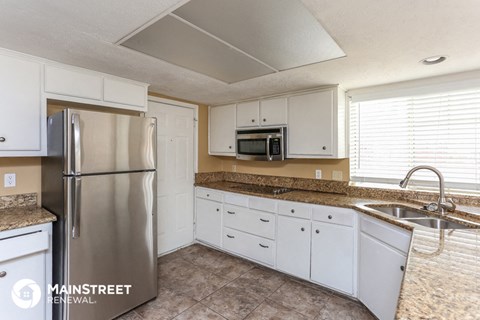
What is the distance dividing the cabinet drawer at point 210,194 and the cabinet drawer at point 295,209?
3.06 ft

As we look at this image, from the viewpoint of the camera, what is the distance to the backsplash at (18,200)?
209 centimetres

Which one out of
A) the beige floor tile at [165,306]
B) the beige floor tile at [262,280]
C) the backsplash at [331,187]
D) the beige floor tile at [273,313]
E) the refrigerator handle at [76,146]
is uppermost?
the refrigerator handle at [76,146]

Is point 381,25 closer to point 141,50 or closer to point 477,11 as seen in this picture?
point 477,11

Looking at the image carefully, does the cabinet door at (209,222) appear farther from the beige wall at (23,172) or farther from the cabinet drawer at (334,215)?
the beige wall at (23,172)

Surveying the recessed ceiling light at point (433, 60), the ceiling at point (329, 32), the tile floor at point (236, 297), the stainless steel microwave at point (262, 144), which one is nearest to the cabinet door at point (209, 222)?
the tile floor at point (236, 297)

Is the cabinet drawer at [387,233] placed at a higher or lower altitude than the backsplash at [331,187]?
lower

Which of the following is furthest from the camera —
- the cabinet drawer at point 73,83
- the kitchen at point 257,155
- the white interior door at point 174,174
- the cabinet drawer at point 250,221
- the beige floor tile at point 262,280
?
the white interior door at point 174,174

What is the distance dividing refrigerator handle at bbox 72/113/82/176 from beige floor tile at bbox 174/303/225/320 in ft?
4.69

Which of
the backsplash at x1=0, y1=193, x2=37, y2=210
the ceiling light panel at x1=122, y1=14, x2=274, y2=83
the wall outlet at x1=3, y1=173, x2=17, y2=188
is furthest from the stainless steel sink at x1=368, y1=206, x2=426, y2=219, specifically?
the wall outlet at x1=3, y1=173, x2=17, y2=188

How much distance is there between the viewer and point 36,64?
6.47ft

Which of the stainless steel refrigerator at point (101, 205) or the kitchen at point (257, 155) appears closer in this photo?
the kitchen at point (257, 155)

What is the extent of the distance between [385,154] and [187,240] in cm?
279

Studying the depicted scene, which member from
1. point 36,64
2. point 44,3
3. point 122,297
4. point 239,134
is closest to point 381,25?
point 44,3

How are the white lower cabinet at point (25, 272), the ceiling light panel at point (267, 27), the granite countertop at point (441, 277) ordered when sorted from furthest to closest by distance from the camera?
the white lower cabinet at point (25, 272), the ceiling light panel at point (267, 27), the granite countertop at point (441, 277)
